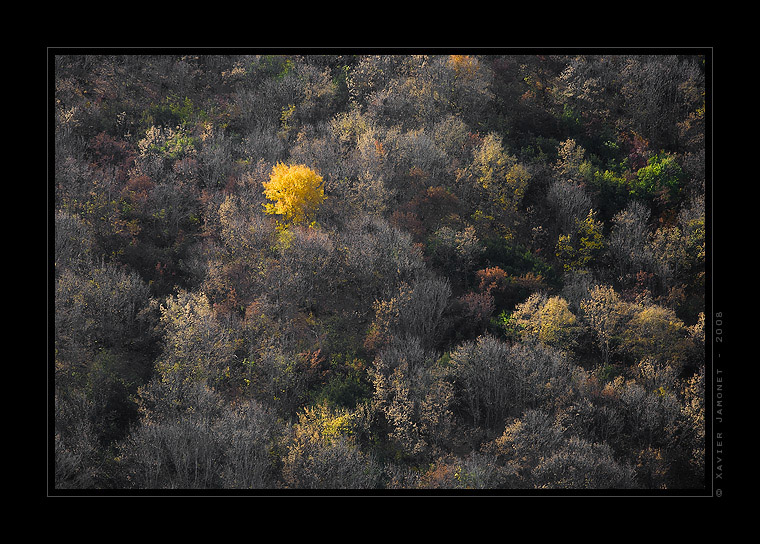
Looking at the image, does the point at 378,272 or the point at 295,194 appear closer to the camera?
the point at 378,272

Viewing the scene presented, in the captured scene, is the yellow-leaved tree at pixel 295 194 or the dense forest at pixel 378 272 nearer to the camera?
the dense forest at pixel 378 272

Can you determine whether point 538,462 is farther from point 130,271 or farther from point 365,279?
point 130,271

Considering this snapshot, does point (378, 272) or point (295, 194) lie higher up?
point (295, 194)
